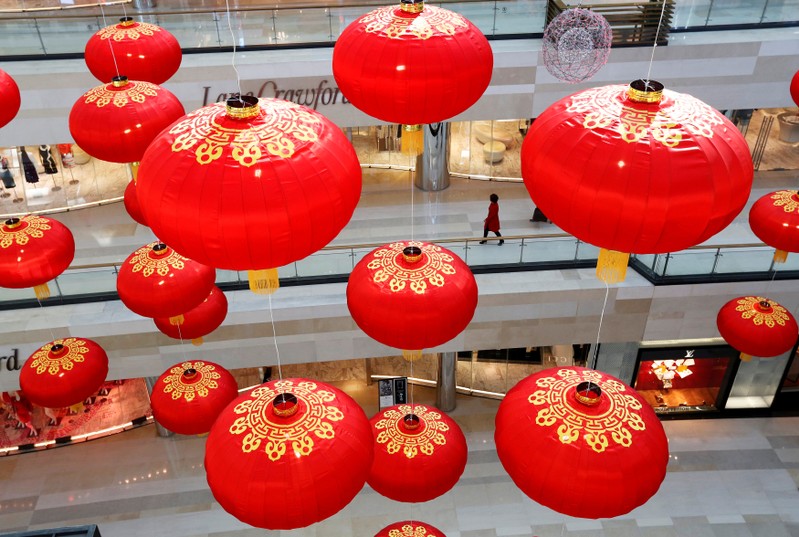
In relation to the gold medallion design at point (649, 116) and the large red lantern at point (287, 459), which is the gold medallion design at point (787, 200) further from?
the large red lantern at point (287, 459)

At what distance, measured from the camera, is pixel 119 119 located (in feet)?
18.4

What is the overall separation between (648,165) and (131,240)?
13.3m

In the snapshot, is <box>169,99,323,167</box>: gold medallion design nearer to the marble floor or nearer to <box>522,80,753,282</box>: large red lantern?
<box>522,80,753,282</box>: large red lantern

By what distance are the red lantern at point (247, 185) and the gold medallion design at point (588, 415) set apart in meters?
2.10

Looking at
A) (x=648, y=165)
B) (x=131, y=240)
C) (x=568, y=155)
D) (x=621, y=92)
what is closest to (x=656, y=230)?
(x=648, y=165)

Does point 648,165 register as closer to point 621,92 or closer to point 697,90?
Result: point 621,92

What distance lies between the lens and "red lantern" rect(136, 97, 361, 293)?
3.53m

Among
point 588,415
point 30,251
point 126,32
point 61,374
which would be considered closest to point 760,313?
point 588,415

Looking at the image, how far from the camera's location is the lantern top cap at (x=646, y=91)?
3777 millimetres

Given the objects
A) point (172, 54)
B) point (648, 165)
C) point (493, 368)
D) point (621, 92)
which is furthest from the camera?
point (493, 368)

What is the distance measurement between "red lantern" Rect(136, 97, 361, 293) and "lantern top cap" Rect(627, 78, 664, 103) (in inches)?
64.6

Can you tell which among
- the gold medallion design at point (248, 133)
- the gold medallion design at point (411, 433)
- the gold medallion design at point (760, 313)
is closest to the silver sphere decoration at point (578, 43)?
the gold medallion design at point (760, 313)

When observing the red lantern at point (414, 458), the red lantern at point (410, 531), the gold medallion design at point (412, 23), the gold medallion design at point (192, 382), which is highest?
the gold medallion design at point (412, 23)

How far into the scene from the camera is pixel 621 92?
3996mm
